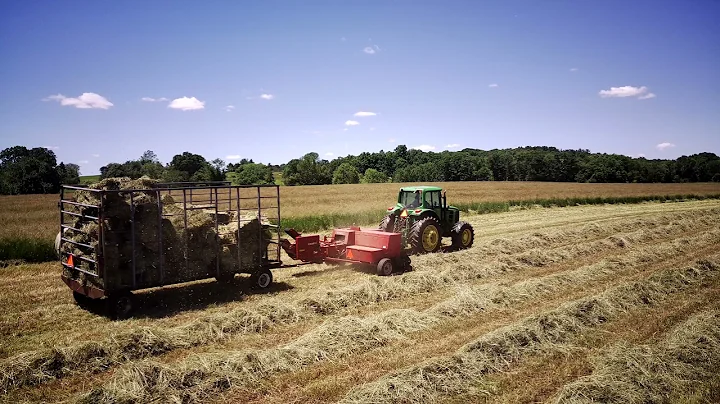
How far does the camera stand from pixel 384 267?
1150cm

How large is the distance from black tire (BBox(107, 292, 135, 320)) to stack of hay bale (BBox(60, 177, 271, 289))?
247 millimetres

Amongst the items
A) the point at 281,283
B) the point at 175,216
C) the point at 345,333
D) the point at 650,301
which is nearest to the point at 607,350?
the point at 650,301

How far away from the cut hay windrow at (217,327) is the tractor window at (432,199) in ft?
7.21

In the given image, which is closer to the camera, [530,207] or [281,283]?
[281,283]

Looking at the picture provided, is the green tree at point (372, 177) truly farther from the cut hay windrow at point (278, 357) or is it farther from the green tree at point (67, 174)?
the cut hay windrow at point (278, 357)

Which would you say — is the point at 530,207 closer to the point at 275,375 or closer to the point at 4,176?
the point at 275,375

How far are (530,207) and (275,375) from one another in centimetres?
2987

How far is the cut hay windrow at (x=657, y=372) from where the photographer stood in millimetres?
5363

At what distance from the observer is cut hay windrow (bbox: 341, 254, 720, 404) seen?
5414mm

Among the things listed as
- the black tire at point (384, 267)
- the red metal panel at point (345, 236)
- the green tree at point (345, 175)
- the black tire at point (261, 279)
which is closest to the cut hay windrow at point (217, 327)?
the black tire at point (384, 267)

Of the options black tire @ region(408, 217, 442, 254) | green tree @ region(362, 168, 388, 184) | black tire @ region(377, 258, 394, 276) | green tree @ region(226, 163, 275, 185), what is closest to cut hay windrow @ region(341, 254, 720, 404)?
black tire @ region(377, 258, 394, 276)

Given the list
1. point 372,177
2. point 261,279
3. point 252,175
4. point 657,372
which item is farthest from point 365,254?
point 372,177

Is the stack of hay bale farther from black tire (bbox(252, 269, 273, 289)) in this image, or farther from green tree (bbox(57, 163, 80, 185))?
green tree (bbox(57, 163, 80, 185))

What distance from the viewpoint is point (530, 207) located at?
3278 centimetres
